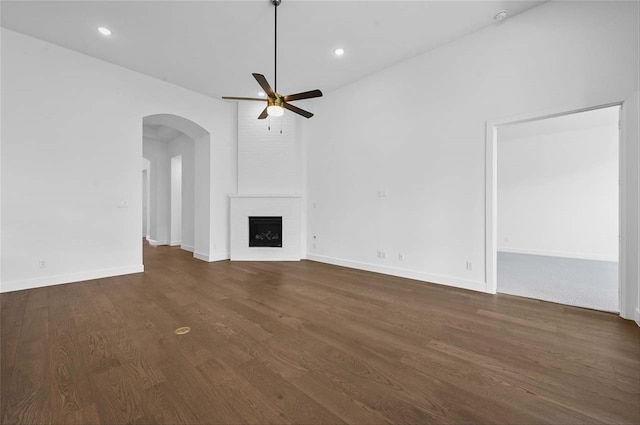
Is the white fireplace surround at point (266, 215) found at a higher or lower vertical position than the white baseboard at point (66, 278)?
higher

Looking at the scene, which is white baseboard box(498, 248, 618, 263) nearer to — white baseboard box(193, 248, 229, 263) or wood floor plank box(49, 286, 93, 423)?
white baseboard box(193, 248, 229, 263)

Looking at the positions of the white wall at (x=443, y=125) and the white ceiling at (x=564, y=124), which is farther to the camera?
the white ceiling at (x=564, y=124)

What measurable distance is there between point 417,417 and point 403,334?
897mm

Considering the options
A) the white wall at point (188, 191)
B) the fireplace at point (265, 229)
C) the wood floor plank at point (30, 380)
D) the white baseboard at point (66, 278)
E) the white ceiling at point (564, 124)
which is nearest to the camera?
the wood floor plank at point (30, 380)

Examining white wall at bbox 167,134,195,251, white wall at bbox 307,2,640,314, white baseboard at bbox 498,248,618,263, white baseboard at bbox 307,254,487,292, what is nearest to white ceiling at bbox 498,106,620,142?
white wall at bbox 307,2,640,314

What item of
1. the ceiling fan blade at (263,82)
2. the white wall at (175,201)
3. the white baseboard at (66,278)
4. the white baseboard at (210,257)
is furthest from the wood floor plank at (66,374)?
the white wall at (175,201)

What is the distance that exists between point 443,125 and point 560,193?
493 centimetres

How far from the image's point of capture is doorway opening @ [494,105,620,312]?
18.0 ft

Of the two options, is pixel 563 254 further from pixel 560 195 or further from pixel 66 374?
pixel 66 374

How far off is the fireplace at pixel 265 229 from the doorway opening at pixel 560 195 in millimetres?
4266

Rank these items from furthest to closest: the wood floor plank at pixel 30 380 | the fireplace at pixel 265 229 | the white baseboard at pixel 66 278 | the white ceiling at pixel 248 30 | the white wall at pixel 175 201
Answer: the white wall at pixel 175 201 → the fireplace at pixel 265 229 → the white baseboard at pixel 66 278 → the white ceiling at pixel 248 30 → the wood floor plank at pixel 30 380

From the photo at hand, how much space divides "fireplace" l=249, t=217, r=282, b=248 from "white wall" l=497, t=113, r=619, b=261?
5919mm

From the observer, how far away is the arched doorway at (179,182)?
5434mm

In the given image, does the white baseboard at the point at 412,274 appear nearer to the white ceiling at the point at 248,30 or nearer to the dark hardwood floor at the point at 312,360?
the dark hardwood floor at the point at 312,360
